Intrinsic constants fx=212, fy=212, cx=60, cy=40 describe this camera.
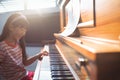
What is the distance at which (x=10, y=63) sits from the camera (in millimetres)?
1830

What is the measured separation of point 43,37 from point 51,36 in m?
0.17

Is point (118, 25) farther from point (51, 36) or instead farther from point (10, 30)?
point (51, 36)

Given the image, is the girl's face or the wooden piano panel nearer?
the wooden piano panel

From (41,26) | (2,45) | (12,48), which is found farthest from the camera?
(41,26)

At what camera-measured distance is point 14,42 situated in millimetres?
1950

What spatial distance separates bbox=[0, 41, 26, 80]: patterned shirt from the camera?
1.79 m

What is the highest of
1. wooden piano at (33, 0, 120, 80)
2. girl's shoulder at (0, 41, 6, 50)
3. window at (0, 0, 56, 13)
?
window at (0, 0, 56, 13)

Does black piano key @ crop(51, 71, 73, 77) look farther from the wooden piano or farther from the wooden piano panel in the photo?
the wooden piano panel

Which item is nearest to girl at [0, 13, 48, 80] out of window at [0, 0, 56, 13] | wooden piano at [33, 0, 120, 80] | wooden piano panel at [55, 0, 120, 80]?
wooden piano at [33, 0, 120, 80]

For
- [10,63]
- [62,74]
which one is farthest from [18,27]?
[62,74]

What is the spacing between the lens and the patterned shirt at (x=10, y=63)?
179cm

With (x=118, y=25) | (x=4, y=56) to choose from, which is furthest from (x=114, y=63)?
(x=4, y=56)

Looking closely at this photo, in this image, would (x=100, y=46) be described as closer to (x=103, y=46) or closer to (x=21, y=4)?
(x=103, y=46)

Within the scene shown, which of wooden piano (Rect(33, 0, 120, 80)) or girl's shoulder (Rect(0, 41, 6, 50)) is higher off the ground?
wooden piano (Rect(33, 0, 120, 80))
